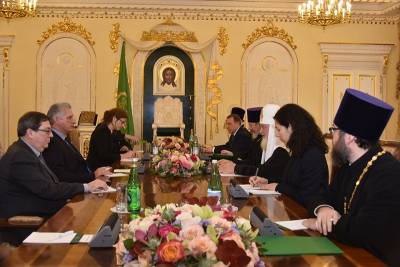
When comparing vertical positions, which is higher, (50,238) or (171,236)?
(171,236)

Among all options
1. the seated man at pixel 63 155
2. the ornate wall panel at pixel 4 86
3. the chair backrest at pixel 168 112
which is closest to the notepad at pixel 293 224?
the seated man at pixel 63 155

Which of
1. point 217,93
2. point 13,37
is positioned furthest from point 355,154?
point 13,37

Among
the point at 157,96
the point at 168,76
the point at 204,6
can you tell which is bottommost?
the point at 157,96

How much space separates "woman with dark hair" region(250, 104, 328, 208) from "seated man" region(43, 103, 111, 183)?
1.75m

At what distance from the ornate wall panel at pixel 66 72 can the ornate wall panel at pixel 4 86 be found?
0.71 meters

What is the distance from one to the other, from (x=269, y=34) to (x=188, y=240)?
434 inches

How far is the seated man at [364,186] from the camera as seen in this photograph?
2424mm

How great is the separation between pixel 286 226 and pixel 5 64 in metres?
10.6

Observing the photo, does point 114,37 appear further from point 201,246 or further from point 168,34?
point 201,246

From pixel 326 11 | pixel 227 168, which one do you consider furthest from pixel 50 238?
pixel 326 11

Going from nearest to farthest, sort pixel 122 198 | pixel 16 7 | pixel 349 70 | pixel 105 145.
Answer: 1. pixel 122 198
2. pixel 105 145
3. pixel 16 7
4. pixel 349 70

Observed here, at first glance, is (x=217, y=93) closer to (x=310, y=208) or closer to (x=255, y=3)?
(x=255, y=3)

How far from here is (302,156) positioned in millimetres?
3920

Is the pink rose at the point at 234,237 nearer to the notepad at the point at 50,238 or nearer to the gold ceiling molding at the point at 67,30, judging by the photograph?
the notepad at the point at 50,238
